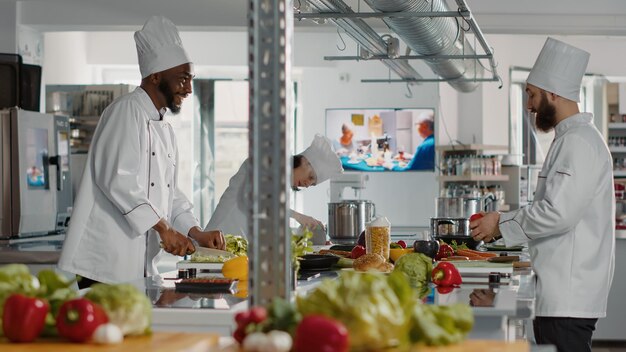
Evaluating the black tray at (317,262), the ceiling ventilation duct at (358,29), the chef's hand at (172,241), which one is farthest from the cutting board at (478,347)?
the ceiling ventilation duct at (358,29)

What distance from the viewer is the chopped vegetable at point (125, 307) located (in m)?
1.86

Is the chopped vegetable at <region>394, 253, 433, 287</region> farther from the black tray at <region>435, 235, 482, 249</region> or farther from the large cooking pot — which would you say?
the large cooking pot

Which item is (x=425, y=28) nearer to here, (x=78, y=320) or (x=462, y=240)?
(x=462, y=240)

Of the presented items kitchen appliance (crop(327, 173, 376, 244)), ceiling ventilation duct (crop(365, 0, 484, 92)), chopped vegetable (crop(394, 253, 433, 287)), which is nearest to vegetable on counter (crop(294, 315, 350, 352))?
chopped vegetable (crop(394, 253, 433, 287))

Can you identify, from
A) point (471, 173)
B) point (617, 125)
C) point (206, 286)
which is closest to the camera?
point (206, 286)

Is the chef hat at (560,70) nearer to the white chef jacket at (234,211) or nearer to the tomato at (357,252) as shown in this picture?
the tomato at (357,252)

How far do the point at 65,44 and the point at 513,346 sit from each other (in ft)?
32.5

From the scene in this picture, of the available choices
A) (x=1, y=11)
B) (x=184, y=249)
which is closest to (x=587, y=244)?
(x=184, y=249)

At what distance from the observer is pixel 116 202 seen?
3.67 m

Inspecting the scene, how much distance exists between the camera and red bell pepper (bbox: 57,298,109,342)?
178 cm

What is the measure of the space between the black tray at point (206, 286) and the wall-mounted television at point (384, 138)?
882cm

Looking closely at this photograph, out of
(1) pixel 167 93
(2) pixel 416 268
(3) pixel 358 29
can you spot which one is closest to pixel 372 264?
(2) pixel 416 268

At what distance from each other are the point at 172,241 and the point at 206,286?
2.21 ft

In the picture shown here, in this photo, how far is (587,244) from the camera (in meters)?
3.88
